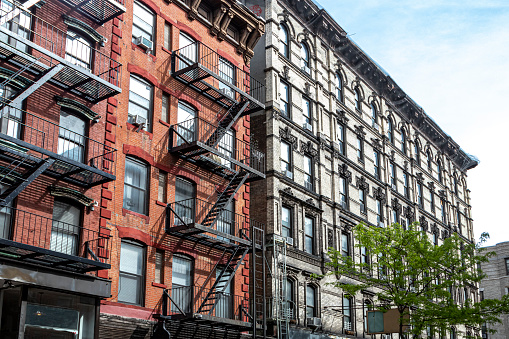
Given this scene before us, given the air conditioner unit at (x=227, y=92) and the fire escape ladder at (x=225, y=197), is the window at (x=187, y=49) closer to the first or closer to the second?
the air conditioner unit at (x=227, y=92)

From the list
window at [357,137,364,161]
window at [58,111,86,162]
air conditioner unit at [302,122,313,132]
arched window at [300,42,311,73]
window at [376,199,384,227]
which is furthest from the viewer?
window at [376,199,384,227]

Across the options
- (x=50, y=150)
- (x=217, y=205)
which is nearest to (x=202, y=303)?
(x=217, y=205)

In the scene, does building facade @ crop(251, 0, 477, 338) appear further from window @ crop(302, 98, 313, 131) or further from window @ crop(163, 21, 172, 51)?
window @ crop(163, 21, 172, 51)

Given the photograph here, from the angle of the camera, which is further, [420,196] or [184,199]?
[420,196]

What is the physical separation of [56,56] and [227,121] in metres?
10.6

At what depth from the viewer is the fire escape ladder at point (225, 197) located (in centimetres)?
2505

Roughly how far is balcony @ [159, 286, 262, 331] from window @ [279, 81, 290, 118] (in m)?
11.6

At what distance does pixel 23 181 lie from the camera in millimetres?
17297

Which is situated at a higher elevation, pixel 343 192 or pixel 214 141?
pixel 343 192

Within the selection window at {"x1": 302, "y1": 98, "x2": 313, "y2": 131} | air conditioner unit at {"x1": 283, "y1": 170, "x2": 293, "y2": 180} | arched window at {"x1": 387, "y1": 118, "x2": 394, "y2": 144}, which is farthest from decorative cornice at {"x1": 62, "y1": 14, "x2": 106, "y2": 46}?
arched window at {"x1": 387, "y1": 118, "x2": 394, "y2": 144}

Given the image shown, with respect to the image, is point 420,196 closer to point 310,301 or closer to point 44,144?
point 310,301

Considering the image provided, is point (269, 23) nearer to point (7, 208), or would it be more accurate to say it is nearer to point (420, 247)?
point (420, 247)

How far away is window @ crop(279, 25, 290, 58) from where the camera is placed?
35406 millimetres

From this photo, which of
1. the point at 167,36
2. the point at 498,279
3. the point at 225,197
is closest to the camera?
the point at 167,36
